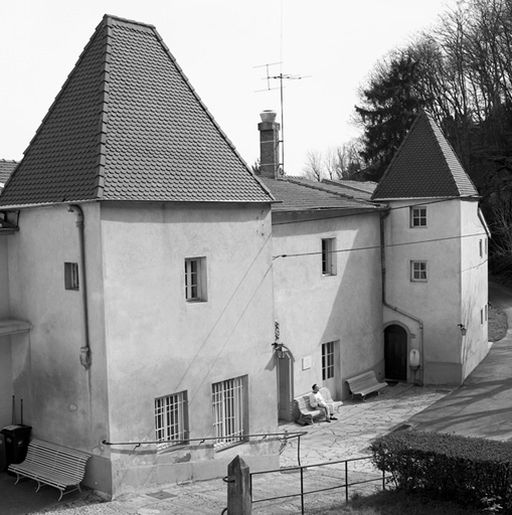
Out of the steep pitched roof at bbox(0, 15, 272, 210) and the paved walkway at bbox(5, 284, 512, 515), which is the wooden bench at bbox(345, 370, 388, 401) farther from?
the steep pitched roof at bbox(0, 15, 272, 210)

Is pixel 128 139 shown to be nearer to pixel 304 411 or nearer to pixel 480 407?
pixel 304 411

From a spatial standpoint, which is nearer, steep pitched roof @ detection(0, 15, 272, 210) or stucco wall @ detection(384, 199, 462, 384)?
steep pitched roof @ detection(0, 15, 272, 210)

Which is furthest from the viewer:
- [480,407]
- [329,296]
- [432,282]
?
[432,282]

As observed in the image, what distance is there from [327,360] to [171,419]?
36.0 ft

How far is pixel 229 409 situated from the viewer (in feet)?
58.3

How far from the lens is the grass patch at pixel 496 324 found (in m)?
37.0

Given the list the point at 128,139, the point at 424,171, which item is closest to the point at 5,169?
the point at 128,139

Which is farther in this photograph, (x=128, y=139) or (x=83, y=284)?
(x=128, y=139)

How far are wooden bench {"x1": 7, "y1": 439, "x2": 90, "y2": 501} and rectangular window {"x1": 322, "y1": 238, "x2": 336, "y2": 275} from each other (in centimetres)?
1333

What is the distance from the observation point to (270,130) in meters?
30.2

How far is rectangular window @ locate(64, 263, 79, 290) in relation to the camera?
51.0ft

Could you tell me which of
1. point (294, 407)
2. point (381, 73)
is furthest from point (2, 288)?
point (381, 73)

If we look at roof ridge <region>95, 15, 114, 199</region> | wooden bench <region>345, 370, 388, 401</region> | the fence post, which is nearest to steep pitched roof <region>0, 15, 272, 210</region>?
roof ridge <region>95, 15, 114, 199</region>

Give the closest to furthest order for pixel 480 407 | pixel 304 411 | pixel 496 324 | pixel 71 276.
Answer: pixel 71 276
pixel 304 411
pixel 480 407
pixel 496 324
